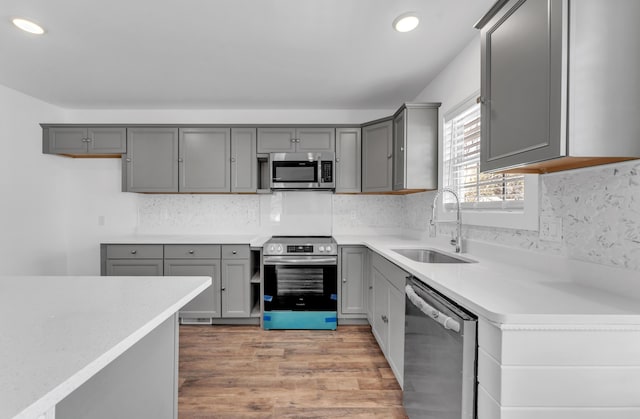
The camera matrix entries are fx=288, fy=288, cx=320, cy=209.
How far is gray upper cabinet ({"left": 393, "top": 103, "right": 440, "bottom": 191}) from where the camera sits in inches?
103

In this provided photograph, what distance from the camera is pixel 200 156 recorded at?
10.5 ft

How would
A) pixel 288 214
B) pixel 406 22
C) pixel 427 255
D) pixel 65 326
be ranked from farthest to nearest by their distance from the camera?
pixel 288 214 < pixel 427 255 < pixel 406 22 < pixel 65 326

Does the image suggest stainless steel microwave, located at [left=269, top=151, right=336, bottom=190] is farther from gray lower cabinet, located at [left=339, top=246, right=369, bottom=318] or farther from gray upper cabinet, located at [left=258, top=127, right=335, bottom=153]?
gray lower cabinet, located at [left=339, top=246, right=369, bottom=318]

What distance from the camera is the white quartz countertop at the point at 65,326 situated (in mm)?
513

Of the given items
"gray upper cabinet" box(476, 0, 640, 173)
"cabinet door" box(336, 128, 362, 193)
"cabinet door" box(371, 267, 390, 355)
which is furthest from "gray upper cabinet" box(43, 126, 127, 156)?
"gray upper cabinet" box(476, 0, 640, 173)

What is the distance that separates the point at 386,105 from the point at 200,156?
7.21 feet

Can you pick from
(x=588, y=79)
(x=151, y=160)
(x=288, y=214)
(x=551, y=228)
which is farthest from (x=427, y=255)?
(x=151, y=160)

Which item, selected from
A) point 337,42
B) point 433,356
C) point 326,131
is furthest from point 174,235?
point 433,356

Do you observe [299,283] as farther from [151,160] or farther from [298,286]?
[151,160]

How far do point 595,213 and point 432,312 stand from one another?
2.64ft

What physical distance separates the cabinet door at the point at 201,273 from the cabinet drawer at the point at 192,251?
0.14 ft

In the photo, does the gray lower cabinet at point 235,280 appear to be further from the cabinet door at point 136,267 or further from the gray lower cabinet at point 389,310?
the gray lower cabinet at point 389,310

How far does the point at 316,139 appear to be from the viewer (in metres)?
3.21

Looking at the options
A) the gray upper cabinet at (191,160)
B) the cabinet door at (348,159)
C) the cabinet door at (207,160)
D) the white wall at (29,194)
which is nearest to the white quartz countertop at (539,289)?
the cabinet door at (348,159)
